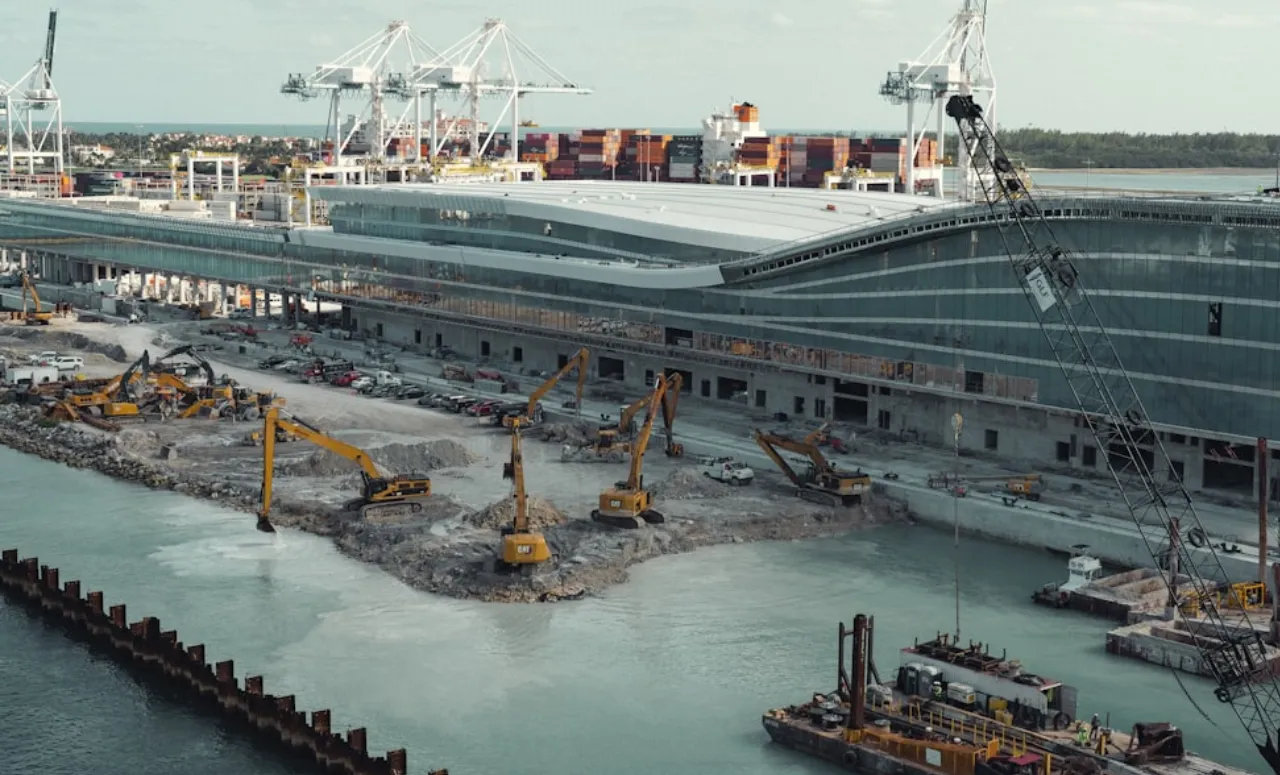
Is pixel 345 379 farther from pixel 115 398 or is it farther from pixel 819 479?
pixel 819 479

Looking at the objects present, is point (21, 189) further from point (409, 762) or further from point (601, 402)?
point (409, 762)

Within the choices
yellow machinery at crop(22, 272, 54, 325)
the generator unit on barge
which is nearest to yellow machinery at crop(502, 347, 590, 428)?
the generator unit on barge

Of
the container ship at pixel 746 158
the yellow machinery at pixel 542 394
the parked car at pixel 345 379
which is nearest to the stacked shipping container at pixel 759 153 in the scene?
the container ship at pixel 746 158

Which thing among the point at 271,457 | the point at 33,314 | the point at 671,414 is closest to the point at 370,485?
the point at 271,457

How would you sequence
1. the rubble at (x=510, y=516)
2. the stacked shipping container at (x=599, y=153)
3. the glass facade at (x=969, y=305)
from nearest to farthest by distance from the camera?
the rubble at (x=510, y=516) → the glass facade at (x=969, y=305) → the stacked shipping container at (x=599, y=153)

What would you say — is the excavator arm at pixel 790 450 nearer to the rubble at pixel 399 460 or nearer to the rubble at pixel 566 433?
the rubble at pixel 566 433

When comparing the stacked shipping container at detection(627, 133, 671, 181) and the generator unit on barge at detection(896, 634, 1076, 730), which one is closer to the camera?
the generator unit on barge at detection(896, 634, 1076, 730)

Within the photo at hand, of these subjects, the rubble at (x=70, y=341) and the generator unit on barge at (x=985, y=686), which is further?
the rubble at (x=70, y=341)

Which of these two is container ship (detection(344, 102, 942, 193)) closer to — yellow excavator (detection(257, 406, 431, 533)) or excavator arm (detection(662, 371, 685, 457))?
excavator arm (detection(662, 371, 685, 457))
